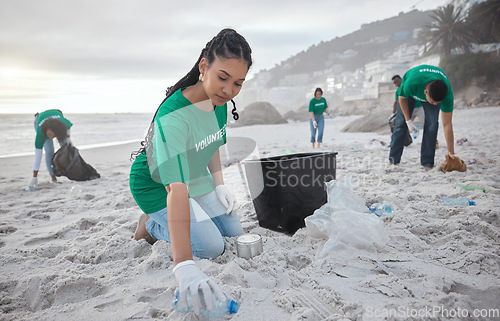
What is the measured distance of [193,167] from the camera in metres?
1.79

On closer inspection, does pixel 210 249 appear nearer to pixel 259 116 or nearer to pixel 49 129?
pixel 49 129

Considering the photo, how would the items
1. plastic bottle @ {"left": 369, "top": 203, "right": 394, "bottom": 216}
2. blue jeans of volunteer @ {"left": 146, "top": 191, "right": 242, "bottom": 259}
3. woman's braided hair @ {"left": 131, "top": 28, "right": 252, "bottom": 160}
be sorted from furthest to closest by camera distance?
plastic bottle @ {"left": 369, "top": 203, "right": 394, "bottom": 216}
blue jeans of volunteer @ {"left": 146, "top": 191, "right": 242, "bottom": 259}
woman's braided hair @ {"left": 131, "top": 28, "right": 252, "bottom": 160}

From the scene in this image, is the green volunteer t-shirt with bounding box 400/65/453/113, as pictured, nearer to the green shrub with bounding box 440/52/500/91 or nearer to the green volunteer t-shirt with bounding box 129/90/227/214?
the green volunteer t-shirt with bounding box 129/90/227/214

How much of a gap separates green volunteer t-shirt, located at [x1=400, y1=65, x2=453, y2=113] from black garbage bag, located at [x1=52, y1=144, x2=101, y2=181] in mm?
4727

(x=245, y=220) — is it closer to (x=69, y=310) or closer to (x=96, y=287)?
(x=96, y=287)

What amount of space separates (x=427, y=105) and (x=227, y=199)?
10.1 ft

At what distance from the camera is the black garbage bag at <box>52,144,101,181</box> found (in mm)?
4113

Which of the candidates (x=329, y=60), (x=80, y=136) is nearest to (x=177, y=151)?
(x=80, y=136)

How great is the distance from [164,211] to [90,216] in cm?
129

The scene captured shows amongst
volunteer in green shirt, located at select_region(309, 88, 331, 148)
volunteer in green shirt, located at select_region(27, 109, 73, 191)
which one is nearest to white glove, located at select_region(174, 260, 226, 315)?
volunteer in green shirt, located at select_region(27, 109, 73, 191)

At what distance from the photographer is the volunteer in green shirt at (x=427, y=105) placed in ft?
10.4

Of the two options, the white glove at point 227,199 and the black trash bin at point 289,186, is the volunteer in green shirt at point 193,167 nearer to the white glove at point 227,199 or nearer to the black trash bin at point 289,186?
the white glove at point 227,199

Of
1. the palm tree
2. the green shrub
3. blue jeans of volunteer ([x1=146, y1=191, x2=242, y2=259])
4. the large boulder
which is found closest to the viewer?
blue jeans of volunteer ([x1=146, y1=191, x2=242, y2=259])

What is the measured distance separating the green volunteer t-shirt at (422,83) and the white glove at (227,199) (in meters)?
2.85
